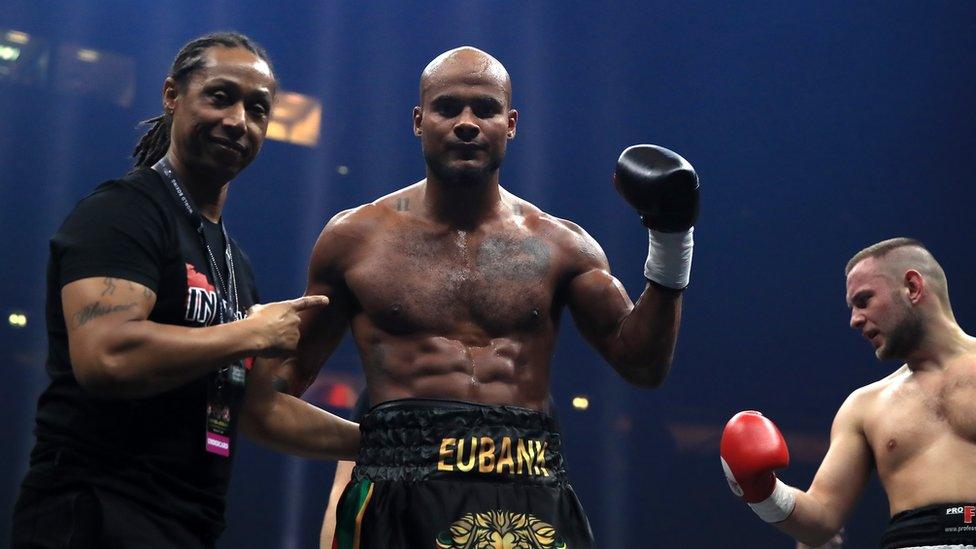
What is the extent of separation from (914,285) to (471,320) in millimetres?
1617

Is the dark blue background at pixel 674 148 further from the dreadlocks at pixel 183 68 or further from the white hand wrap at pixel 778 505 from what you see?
the dreadlocks at pixel 183 68

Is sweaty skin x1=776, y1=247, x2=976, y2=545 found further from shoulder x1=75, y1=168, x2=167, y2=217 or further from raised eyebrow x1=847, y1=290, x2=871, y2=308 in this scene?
shoulder x1=75, y1=168, x2=167, y2=217

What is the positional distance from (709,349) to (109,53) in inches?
128

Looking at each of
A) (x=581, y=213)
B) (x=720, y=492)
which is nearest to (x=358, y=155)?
(x=581, y=213)

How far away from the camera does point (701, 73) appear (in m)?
5.20

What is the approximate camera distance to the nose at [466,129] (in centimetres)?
190

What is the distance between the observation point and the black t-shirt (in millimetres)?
1357

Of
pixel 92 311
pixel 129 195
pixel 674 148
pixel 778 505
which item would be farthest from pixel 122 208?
pixel 674 148

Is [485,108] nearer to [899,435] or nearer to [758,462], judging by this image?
[758,462]

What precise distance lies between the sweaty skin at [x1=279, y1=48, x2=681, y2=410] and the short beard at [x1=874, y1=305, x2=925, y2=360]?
4.02 ft

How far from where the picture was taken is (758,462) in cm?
261

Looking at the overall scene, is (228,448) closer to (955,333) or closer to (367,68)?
(955,333)

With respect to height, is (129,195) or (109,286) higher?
(129,195)

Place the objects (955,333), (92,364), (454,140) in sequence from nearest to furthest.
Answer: (92,364)
(454,140)
(955,333)
